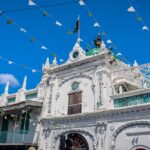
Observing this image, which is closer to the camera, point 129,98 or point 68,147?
point 129,98

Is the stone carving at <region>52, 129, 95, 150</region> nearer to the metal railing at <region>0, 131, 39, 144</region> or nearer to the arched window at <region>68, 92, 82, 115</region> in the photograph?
the arched window at <region>68, 92, 82, 115</region>

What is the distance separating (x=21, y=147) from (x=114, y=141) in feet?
28.8

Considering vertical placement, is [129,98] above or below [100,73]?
below

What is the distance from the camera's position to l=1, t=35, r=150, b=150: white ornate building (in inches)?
625

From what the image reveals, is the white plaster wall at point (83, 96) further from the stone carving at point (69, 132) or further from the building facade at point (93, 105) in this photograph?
the stone carving at point (69, 132)

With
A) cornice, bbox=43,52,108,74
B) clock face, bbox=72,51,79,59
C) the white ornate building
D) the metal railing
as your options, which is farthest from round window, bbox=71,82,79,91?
the metal railing

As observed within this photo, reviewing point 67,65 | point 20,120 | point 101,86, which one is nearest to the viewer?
point 101,86

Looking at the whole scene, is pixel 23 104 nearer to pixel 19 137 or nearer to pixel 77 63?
pixel 19 137

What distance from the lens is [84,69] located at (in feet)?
65.6

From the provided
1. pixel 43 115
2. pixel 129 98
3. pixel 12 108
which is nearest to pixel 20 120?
pixel 12 108

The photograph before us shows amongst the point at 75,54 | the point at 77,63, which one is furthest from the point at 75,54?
the point at 77,63

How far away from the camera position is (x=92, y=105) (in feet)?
60.3

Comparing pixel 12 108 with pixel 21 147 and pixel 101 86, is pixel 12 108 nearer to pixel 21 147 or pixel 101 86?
pixel 21 147

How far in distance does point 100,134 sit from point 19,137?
24.3 ft
